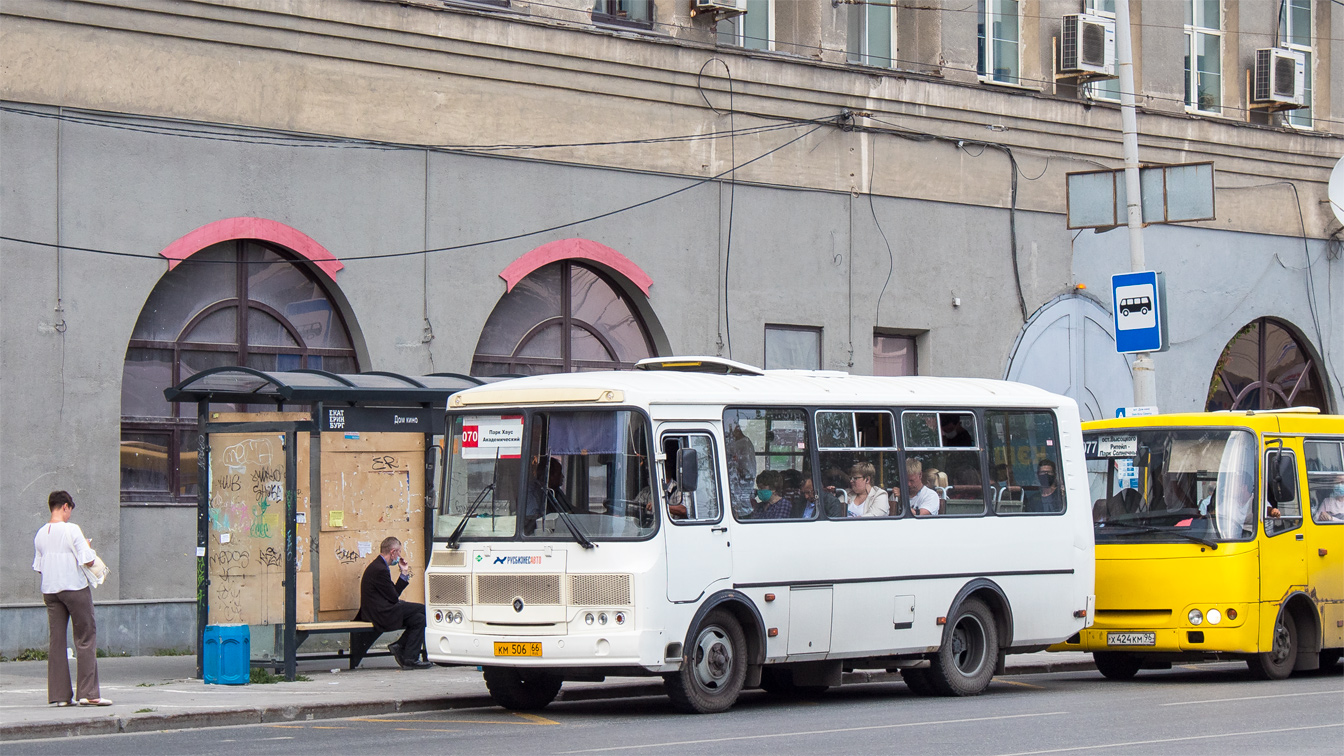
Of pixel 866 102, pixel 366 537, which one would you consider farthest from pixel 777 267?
pixel 366 537

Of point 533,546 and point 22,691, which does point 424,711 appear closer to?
point 533,546

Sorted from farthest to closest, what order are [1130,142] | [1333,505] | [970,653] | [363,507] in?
1. [1130,142]
2. [1333,505]
3. [363,507]
4. [970,653]

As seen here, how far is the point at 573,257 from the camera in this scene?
71.5ft

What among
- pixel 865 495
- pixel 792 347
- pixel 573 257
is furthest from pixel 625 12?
pixel 865 495

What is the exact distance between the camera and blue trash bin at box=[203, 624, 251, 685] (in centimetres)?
1491

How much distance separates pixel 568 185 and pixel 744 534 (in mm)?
9058

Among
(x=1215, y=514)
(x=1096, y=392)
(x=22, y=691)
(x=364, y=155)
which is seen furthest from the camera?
(x=1096, y=392)

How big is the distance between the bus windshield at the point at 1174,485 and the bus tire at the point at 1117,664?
142cm

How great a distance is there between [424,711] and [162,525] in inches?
234

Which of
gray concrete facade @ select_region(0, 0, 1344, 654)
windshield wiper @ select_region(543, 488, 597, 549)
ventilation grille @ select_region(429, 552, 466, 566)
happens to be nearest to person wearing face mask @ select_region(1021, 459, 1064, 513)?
windshield wiper @ select_region(543, 488, 597, 549)

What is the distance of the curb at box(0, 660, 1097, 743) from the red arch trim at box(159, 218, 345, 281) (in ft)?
21.8

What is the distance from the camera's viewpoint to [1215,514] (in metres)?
16.1

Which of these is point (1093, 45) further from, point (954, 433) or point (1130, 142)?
point (954, 433)

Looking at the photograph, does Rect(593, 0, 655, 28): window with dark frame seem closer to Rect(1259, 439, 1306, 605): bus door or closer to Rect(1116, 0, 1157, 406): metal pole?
Rect(1116, 0, 1157, 406): metal pole
